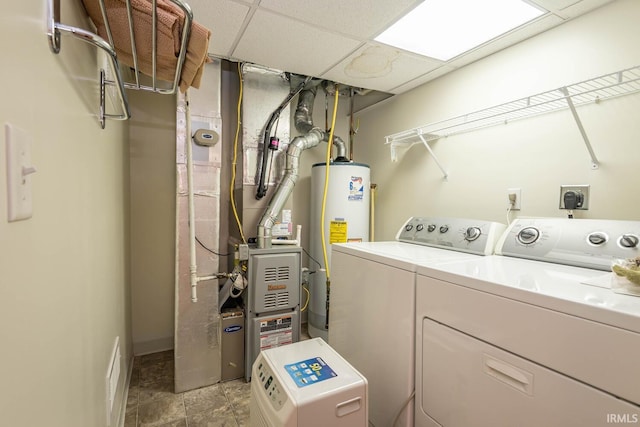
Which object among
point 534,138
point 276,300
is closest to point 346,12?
point 534,138

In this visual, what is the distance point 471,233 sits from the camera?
1517mm

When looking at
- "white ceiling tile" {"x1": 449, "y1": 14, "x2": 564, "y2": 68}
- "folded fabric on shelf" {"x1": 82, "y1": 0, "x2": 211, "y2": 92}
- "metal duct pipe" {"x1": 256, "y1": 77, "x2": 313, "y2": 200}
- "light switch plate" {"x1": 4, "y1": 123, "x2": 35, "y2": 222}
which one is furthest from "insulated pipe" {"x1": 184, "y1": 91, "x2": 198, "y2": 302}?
"white ceiling tile" {"x1": 449, "y1": 14, "x2": 564, "y2": 68}

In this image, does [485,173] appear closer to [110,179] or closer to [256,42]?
[256,42]

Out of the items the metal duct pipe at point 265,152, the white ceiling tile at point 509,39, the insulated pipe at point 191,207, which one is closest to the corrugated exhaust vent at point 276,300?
the insulated pipe at point 191,207

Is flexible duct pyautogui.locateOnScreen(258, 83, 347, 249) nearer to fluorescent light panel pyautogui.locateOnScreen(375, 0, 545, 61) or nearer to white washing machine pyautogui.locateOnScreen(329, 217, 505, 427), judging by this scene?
white washing machine pyautogui.locateOnScreen(329, 217, 505, 427)

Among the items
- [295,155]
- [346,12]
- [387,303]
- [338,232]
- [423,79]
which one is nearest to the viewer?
[387,303]

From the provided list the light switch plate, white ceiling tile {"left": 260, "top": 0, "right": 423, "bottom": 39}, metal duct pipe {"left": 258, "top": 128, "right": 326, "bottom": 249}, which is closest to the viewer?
the light switch plate

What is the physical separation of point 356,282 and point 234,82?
193 centimetres

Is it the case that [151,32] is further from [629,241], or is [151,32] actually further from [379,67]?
[629,241]

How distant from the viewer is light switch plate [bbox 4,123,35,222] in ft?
1.37

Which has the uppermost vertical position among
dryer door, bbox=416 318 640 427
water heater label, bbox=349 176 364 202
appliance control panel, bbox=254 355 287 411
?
water heater label, bbox=349 176 364 202

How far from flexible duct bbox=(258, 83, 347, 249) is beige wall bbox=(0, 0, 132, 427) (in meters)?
1.12

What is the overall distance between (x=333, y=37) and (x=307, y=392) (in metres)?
1.79

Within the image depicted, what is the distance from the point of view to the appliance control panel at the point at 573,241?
3.42 feet
